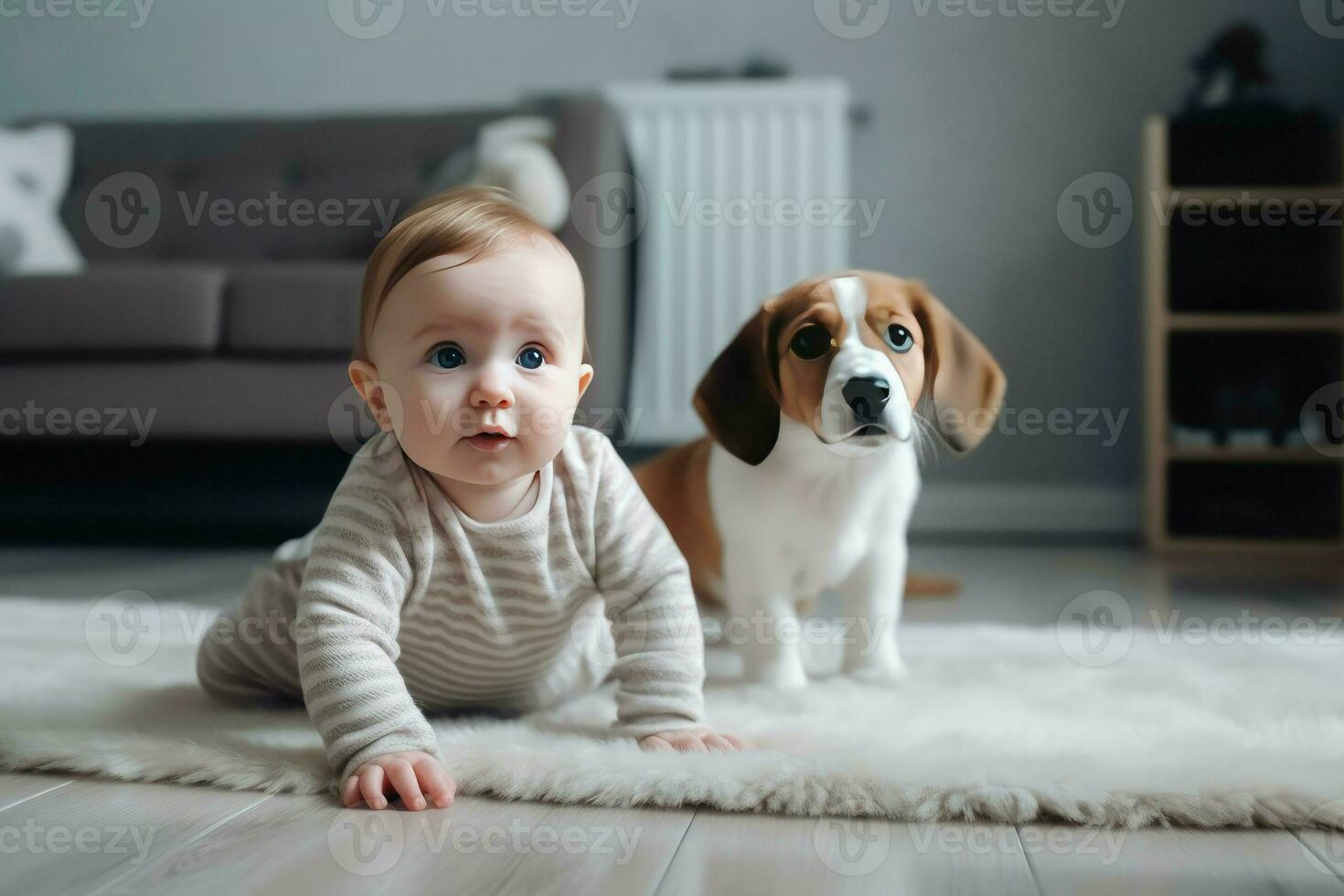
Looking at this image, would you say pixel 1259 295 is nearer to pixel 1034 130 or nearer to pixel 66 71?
pixel 1034 130

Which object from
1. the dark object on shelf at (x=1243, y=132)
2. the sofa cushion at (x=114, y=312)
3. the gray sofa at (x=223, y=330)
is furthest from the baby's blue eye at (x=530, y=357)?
the dark object on shelf at (x=1243, y=132)

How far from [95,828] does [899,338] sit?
0.65 m

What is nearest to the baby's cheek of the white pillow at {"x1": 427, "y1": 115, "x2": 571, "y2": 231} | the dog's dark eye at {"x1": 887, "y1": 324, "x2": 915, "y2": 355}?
the dog's dark eye at {"x1": 887, "y1": 324, "x2": 915, "y2": 355}

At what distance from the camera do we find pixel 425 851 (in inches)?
23.1

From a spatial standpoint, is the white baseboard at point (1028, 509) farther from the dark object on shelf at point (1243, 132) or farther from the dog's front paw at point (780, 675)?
the dog's front paw at point (780, 675)

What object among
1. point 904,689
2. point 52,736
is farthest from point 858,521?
point 52,736

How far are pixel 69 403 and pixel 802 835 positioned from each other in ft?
6.10

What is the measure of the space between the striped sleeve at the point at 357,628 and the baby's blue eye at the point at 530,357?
0.13m

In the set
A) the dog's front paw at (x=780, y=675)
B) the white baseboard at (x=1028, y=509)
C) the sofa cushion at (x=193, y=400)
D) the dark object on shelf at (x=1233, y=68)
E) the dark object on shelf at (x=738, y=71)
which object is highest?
the dark object on shelf at (x=738, y=71)

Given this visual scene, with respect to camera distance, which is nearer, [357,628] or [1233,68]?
[357,628]

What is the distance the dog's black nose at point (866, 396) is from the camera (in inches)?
33.8

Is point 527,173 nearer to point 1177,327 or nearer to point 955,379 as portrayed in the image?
point 955,379

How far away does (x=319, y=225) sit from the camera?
2475mm

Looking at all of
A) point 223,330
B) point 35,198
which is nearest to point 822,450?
point 223,330
